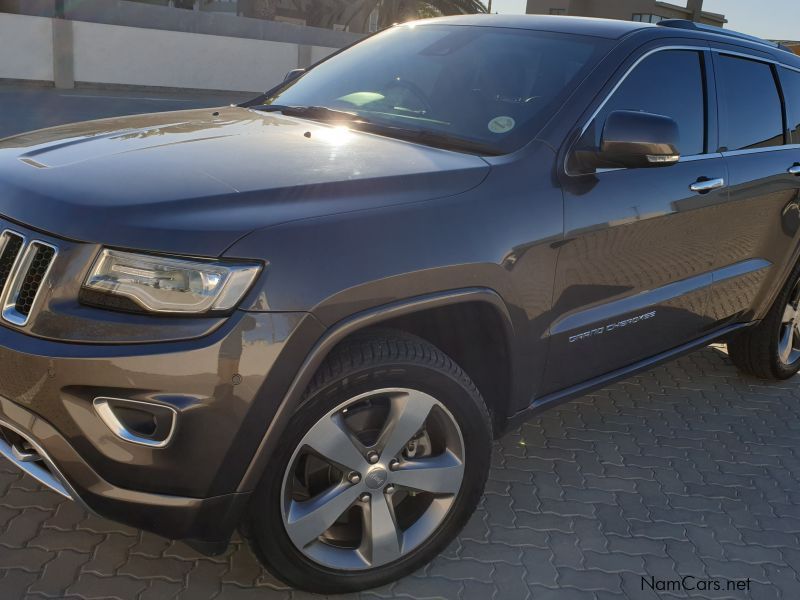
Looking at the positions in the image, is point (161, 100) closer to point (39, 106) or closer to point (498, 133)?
point (39, 106)

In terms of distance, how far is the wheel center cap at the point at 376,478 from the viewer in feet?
8.28

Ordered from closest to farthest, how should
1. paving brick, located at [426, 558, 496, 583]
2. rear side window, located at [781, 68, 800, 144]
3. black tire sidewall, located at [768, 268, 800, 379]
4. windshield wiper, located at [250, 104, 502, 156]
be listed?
1. paving brick, located at [426, 558, 496, 583]
2. windshield wiper, located at [250, 104, 502, 156]
3. rear side window, located at [781, 68, 800, 144]
4. black tire sidewall, located at [768, 268, 800, 379]

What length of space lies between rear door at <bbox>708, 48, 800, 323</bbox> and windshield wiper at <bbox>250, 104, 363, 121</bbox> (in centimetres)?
168

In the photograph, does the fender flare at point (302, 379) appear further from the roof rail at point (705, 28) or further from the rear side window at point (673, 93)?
the roof rail at point (705, 28)

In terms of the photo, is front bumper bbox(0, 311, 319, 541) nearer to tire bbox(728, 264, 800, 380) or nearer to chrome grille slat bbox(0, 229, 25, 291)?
chrome grille slat bbox(0, 229, 25, 291)

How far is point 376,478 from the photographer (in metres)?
2.54

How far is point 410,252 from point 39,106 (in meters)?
13.9

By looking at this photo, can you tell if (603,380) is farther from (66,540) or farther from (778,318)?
(66,540)

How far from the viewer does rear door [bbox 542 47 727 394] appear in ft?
Result: 9.76

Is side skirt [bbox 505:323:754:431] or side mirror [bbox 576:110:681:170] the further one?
side skirt [bbox 505:323:754:431]

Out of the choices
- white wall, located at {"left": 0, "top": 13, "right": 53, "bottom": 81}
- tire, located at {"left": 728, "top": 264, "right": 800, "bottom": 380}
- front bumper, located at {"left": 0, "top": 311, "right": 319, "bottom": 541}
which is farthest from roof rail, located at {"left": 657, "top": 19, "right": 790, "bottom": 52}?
white wall, located at {"left": 0, "top": 13, "right": 53, "bottom": 81}

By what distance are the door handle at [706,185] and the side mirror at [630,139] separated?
59 cm

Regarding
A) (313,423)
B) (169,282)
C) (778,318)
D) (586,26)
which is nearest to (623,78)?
(586,26)

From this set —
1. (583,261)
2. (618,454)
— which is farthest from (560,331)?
(618,454)
